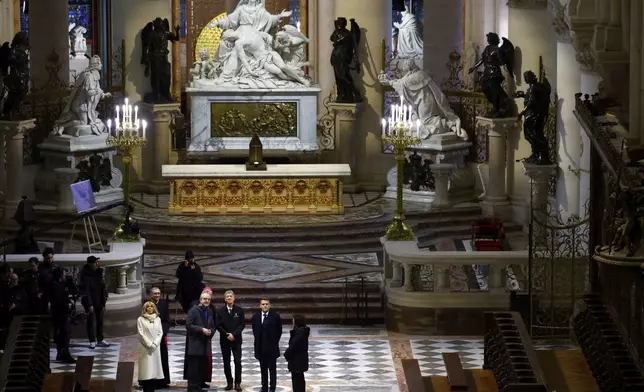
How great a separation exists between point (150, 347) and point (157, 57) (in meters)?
13.4

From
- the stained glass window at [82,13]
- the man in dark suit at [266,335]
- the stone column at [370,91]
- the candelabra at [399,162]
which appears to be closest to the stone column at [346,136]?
the stone column at [370,91]

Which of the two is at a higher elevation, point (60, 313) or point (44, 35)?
point (44, 35)

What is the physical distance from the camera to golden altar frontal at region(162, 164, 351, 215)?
33.8 m

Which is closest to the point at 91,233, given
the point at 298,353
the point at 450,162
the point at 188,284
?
the point at 188,284

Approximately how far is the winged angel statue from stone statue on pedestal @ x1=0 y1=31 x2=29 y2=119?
3.49 m

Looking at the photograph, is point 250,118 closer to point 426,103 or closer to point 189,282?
point 426,103

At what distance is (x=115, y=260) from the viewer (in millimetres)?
27688

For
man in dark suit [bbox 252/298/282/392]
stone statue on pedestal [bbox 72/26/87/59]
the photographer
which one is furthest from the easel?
stone statue on pedestal [bbox 72/26/87/59]

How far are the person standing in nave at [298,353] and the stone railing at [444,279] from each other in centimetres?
410

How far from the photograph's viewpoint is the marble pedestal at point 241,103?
119 feet

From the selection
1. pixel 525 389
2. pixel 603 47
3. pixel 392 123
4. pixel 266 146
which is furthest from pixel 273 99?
pixel 525 389

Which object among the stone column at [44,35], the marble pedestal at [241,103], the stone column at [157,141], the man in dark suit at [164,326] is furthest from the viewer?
the stone column at [157,141]

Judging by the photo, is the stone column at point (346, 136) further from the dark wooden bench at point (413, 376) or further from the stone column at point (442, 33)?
the dark wooden bench at point (413, 376)

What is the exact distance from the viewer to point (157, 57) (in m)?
36.7
